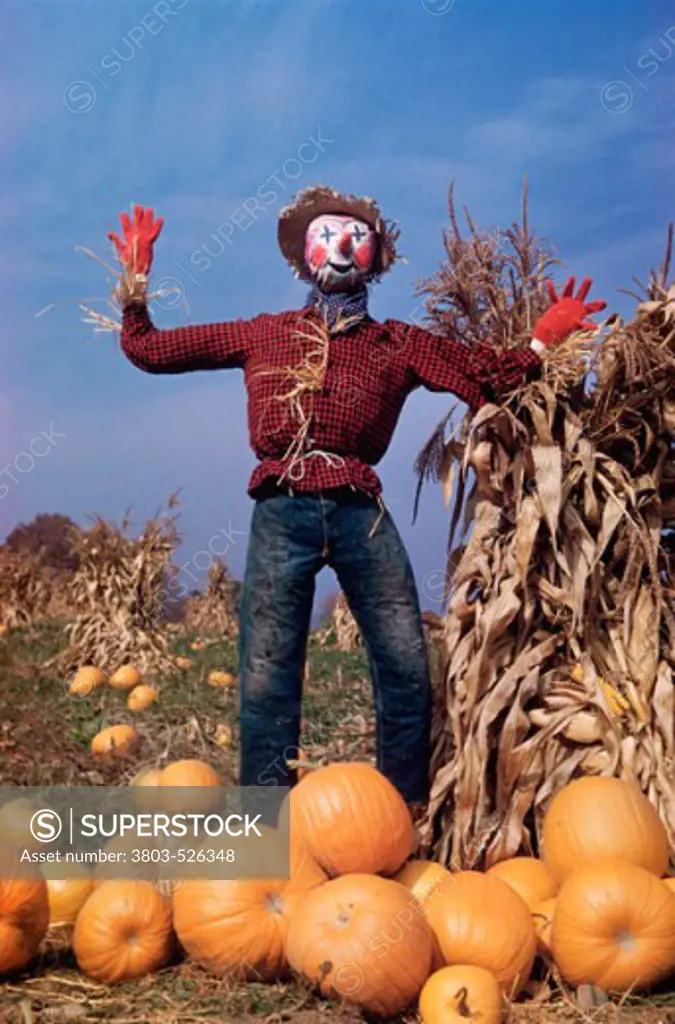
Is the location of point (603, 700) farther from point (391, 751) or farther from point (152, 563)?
point (152, 563)

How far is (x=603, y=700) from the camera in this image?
378 cm

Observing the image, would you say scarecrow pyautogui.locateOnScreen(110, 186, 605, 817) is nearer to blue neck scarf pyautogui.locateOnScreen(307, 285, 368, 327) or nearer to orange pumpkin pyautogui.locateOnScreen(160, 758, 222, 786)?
blue neck scarf pyautogui.locateOnScreen(307, 285, 368, 327)

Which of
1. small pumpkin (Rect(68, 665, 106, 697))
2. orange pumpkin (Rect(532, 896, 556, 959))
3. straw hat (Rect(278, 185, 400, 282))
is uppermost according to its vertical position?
straw hat (Rect(278, 185, 400, 282))

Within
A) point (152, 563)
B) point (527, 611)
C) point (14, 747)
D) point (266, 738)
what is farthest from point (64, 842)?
point (152, 563)

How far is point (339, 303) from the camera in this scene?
4.45 m

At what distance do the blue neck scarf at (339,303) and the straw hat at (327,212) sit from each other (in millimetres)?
199

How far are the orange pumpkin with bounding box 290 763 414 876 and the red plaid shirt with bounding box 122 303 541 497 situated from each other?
48.5 inches

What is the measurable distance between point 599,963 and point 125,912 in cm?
133

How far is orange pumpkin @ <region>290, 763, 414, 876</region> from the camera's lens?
3.19 m

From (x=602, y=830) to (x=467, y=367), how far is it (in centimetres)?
187

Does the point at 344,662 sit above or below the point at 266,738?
above

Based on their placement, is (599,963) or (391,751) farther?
(391,751)

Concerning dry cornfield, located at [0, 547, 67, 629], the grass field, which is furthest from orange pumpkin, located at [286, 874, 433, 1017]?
dry cornfield, located at [0, 547, 67, 629]

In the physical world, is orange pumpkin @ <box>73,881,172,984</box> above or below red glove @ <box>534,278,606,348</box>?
below
